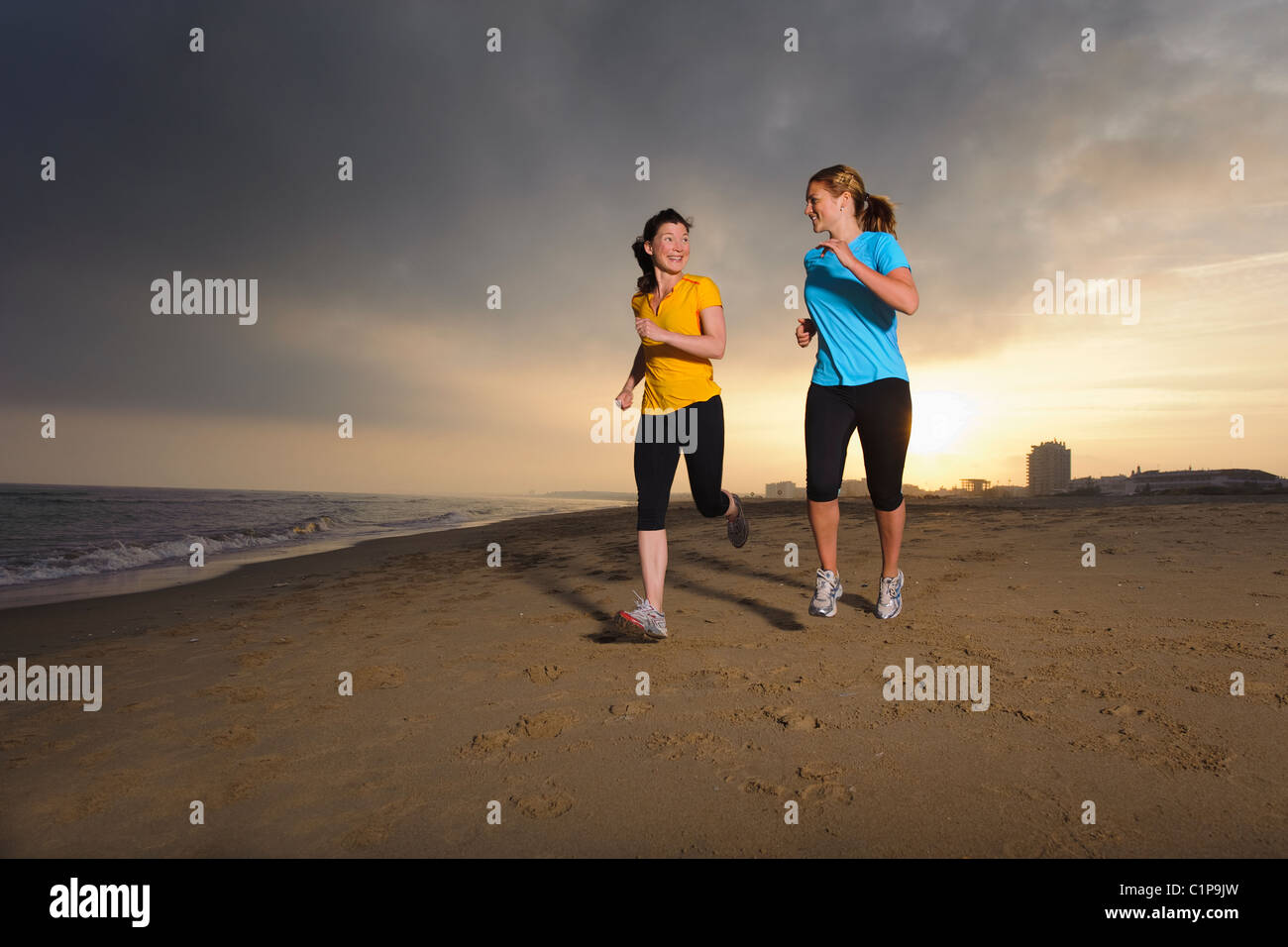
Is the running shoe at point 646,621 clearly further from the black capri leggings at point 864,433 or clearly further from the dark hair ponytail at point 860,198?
the dark hair ponytail at point 860,198

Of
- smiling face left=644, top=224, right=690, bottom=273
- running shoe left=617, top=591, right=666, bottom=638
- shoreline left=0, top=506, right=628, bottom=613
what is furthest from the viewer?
shoreline left=0, top=506, right=628, bottom=613

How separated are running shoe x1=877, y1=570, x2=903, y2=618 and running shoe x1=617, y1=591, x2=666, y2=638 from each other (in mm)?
1362

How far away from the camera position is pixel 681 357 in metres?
3.64

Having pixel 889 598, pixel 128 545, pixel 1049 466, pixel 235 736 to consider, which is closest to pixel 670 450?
pixel 889 598

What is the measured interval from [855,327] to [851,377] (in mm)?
301

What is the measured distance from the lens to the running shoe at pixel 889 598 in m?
3.81

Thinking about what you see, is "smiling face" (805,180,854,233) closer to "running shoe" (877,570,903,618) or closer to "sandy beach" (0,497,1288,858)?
"running shoe" (877,570,903,618)

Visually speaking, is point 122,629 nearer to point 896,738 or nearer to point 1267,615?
point 896,738

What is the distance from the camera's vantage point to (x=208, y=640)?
4.20 meters

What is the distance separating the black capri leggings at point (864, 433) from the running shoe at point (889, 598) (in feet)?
1.48

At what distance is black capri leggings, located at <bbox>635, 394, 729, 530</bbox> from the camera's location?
11.9 ft

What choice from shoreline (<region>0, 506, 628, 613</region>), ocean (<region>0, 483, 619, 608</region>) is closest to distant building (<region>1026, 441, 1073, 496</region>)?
ocean (<region>0, 483, 619, 608</region>)
